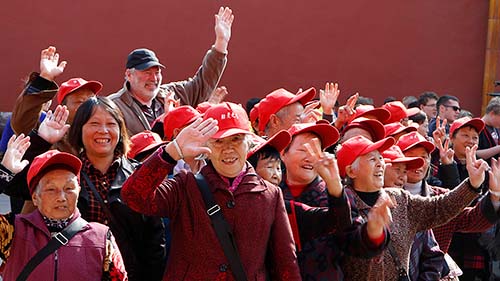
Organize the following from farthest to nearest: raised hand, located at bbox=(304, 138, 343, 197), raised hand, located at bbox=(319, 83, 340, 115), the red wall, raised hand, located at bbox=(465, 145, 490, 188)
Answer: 1. the red wall
2. raised hand, located at bbox=(319, 83, 340, 115)
3. raised hand, located at bbox=(465, 145, 490, 188)
4. raised hand, located at bbox=(304, 138, 343, 197)

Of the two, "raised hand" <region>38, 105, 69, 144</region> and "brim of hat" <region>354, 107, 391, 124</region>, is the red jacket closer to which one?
"raised hand" <region>38, 105, 69, 144</region>

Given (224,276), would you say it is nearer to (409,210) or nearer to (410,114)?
(409,210)

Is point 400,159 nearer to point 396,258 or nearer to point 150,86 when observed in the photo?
point 396,258

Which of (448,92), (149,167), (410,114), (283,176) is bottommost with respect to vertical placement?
(448,92)

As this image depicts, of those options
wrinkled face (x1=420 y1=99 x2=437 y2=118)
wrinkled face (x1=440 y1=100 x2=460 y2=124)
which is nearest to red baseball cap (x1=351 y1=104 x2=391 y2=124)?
wrinkled face (x1=440 y1=100 x2=460 y2=124)

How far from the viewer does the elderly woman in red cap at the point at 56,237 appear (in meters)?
3.93

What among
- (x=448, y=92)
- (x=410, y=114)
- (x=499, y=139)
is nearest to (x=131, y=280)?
(x=410, y=114)

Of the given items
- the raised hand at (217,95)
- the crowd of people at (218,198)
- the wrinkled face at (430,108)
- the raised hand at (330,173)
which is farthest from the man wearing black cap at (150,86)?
the wrinkled face at (430,108)

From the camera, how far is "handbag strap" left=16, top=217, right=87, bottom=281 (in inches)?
154

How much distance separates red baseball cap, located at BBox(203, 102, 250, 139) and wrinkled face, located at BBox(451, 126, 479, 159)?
3.45m

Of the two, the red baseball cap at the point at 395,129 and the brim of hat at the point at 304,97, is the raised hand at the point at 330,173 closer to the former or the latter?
the brim of hat at the point at 304,97

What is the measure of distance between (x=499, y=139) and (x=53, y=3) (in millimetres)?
6442

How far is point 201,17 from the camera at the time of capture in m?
12.7

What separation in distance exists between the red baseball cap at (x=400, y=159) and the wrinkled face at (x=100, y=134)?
65.1 inches
